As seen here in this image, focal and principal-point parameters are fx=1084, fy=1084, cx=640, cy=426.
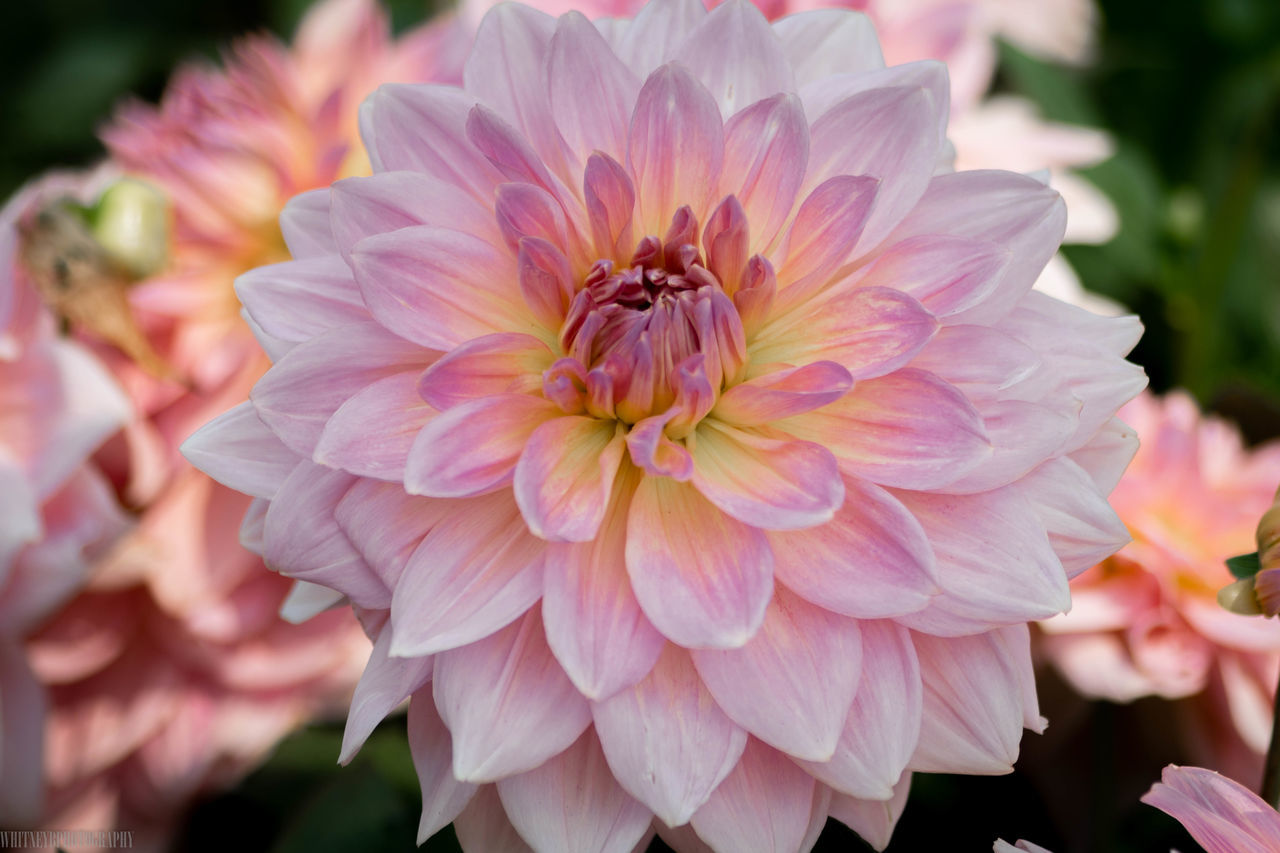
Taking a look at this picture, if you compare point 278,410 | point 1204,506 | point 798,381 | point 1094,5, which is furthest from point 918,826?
point 1094,5

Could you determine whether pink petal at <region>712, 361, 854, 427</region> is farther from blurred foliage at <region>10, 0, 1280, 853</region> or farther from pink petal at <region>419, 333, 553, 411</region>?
blurred foliage at <region>10, 0, 1280, 853</region>

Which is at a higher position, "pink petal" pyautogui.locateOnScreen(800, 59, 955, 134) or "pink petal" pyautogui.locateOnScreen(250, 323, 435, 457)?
"pink petal" pyautogui.locateOnScreen(800, 59, 955, 134)

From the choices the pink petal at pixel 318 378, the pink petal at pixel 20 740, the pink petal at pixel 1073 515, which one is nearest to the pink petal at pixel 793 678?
the pink petal at pixel 1073 515

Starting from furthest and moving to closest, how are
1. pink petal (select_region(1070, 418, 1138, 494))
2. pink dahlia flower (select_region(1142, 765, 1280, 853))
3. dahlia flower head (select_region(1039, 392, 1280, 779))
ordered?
1. dahlia flower head (select_region(1039, 392, 1280, 779))
2. pink petal (select_region(1070, 418, 1138, 494))
3. pink dahlia flower (select_region(1142, 765, 1280, 853))

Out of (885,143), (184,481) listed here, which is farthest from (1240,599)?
(184,481)

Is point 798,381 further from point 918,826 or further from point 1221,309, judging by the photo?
point 1221,309

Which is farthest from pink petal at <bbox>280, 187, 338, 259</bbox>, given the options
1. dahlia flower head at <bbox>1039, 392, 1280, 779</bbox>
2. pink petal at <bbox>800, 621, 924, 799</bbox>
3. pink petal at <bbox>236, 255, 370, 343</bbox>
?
dahlia flower head at <bbox>1039, 392, 1280, 779</bbox>

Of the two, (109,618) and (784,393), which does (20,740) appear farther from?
(784,393)
